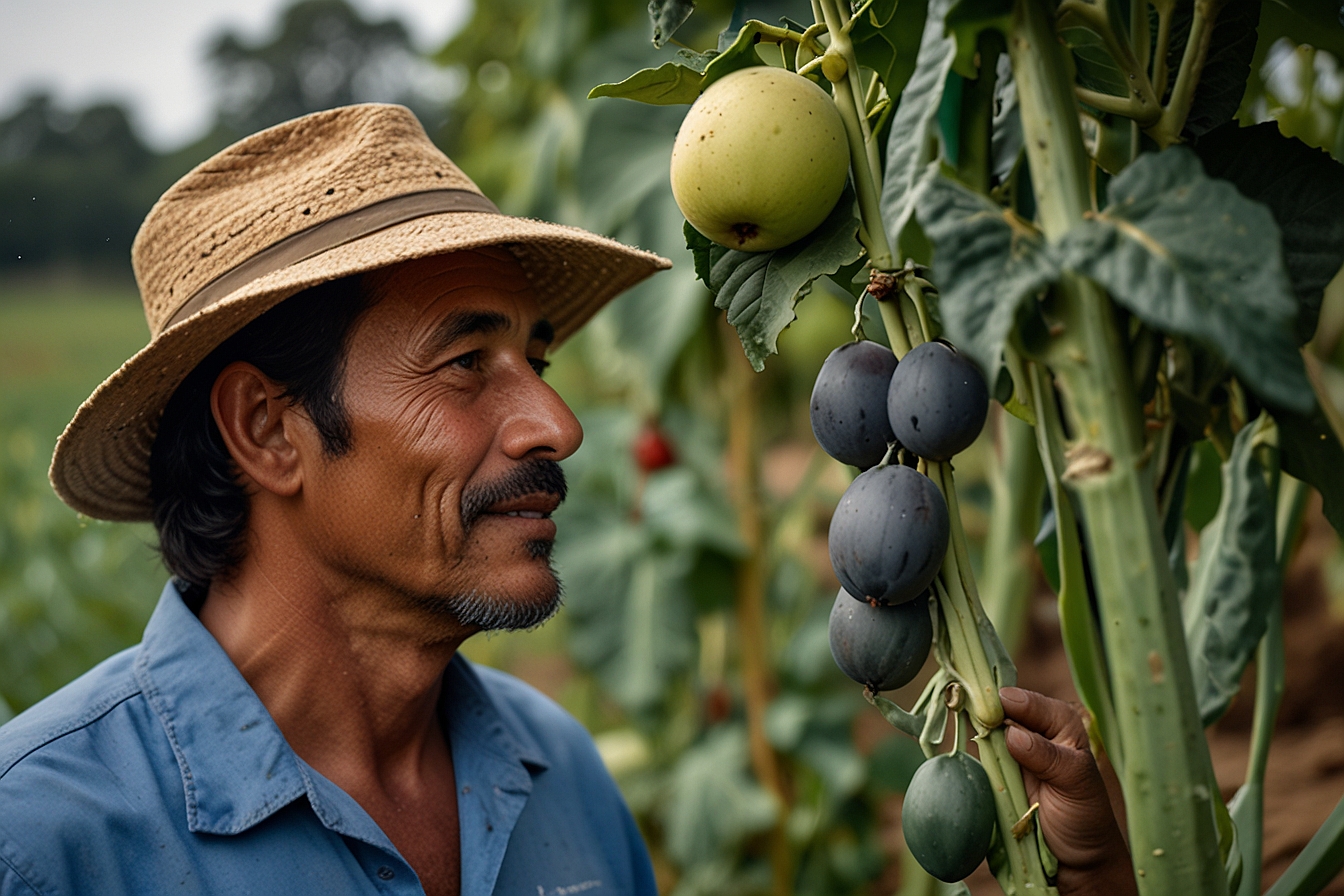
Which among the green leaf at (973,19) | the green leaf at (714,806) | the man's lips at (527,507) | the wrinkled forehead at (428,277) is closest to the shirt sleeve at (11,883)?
the man's lips at (527,507)

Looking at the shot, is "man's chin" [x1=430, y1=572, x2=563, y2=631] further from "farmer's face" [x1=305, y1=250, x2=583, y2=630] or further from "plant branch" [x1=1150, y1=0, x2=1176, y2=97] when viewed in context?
"plant branch" [x1=1150, y1=0, x2=1176, y2=97]

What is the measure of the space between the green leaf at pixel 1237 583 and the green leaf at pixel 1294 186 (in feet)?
0.77

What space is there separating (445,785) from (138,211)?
1076 millimetres

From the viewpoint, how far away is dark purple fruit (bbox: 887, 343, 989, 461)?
2.17ft

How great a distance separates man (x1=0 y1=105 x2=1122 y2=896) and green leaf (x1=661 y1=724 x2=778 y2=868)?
1.21 meters

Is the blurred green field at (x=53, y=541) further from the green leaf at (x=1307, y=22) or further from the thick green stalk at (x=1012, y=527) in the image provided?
the green leaf at (x=1307, y=22)

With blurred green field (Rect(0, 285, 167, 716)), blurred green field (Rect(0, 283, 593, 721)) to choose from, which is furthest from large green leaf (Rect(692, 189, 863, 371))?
blurred green field (Rect(0, 285, 167, 716))

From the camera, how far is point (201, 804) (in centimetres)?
101

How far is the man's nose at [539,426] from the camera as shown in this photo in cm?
115

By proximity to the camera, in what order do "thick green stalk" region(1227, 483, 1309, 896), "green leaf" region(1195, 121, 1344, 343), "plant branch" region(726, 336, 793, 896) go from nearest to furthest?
"green leaf" region(1195, 121, 1344, 343) → "thick green stalk" region(1227, 483, 1309, 896) → "plant branch" region(726, 336, 793, 896)

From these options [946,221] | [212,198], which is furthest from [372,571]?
[946,221]

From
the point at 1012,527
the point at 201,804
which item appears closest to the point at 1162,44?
the point at 1012,527

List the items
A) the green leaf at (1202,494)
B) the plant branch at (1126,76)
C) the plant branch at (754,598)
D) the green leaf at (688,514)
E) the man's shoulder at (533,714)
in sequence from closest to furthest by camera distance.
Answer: the plant branch at (1126,76), the green leaf at (1202,494), the man's shoulder at (533,714), the green leaf at (688,514), the plant branch at (754,598)

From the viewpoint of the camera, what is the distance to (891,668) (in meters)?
0.71
